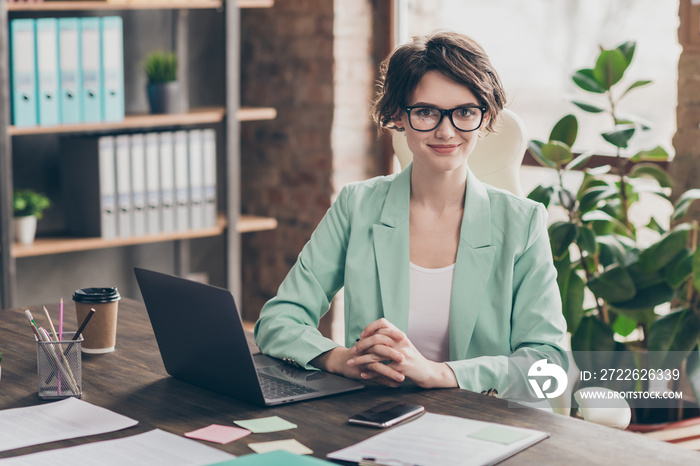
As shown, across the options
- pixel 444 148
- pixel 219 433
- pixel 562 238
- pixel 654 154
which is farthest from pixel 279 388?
pixel 654 154

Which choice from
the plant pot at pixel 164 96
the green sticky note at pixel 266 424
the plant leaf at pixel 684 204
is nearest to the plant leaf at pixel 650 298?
the plant leaf at pixel 684 204

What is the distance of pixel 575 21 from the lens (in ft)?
11.1

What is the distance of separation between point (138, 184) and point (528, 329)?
6.76ft

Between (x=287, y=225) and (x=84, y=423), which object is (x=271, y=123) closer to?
(x=287, y=225)

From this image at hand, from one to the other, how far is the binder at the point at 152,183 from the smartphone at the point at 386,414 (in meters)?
2.21

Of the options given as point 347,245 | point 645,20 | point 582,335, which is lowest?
point 582,335

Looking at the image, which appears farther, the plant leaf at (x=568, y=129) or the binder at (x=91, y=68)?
the binder at (x=91, y=68)

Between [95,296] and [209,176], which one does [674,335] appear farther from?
[209,176]

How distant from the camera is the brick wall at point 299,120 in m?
3.77

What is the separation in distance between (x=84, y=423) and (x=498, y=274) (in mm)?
833

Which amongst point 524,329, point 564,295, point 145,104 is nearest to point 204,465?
point 524,329

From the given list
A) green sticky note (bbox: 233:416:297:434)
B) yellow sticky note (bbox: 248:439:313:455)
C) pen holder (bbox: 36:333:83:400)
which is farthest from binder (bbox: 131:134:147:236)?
yellow sticky note (bbox: 248:439:313:455)

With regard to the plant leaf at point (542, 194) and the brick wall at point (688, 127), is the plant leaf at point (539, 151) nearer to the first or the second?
the plant leaf at point (542, 194)

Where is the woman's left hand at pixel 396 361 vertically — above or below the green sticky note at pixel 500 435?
above
